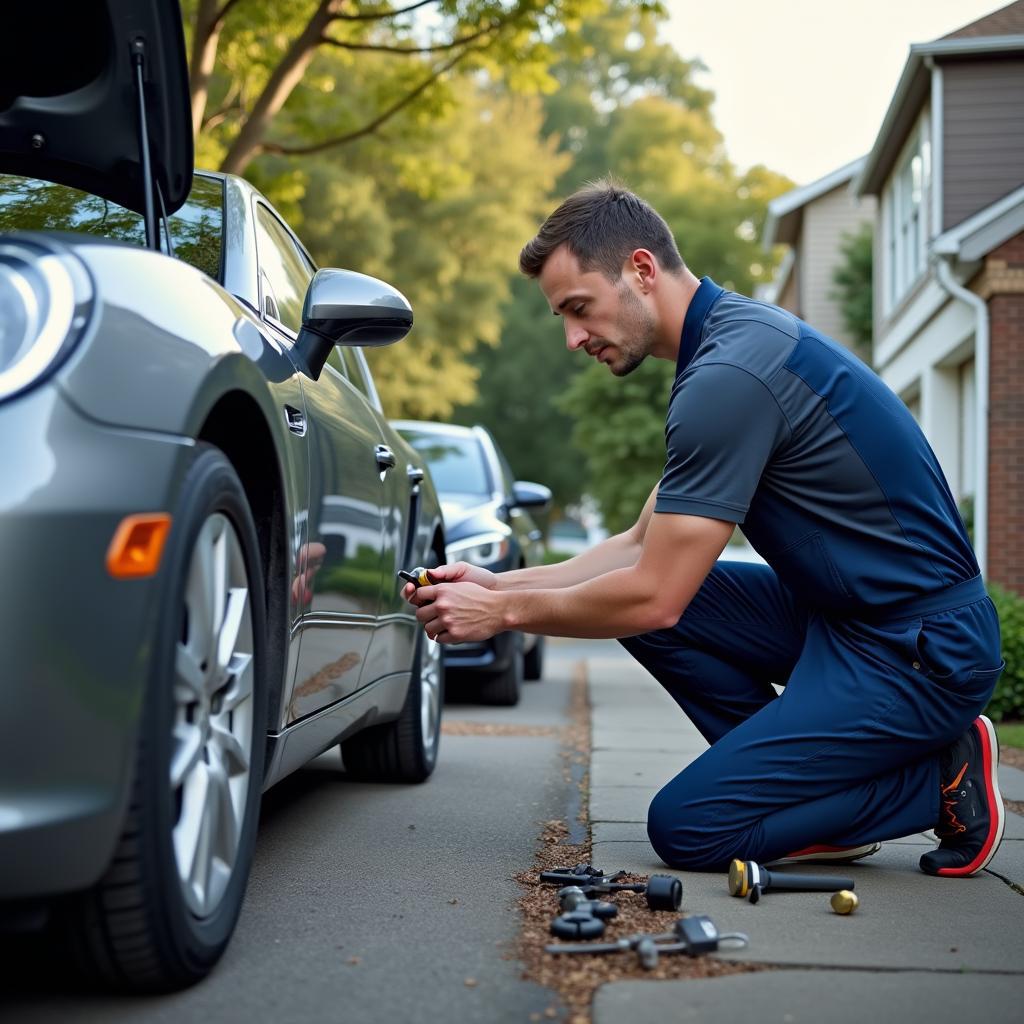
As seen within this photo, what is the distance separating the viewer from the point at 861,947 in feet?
8.78

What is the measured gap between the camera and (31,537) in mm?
1951

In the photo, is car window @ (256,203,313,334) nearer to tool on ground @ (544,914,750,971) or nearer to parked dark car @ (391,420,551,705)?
tool on ground @ (544,914,750,971)

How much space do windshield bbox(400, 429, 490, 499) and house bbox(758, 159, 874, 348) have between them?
16786mm

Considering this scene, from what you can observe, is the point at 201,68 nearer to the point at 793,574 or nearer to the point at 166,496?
the point at 793,574

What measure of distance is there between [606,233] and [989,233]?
31.6 feet

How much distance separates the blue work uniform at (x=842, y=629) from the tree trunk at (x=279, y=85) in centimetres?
756

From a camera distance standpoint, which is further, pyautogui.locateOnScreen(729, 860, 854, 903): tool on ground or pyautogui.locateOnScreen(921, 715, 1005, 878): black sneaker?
pyautogui.locateOnScreen(921, 715, 1005, 878): black sneaker

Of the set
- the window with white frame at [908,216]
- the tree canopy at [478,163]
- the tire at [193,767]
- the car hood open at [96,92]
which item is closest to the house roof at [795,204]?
the tree canopy at [478,163]

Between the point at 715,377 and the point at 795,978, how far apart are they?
4.27 ft

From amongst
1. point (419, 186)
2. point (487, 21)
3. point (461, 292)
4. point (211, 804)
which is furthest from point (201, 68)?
point (461, 292)

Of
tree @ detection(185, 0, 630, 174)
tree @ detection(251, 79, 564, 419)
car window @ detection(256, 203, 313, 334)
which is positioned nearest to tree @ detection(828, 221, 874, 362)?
tree @ detection(251, 79, 564, 419)

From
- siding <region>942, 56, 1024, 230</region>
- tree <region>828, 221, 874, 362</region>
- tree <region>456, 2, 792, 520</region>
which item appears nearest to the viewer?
siding <region>942, 56, 1024, 230</region>

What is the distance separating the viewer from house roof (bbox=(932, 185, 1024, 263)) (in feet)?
40.1

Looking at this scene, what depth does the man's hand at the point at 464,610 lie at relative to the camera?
3395mm
